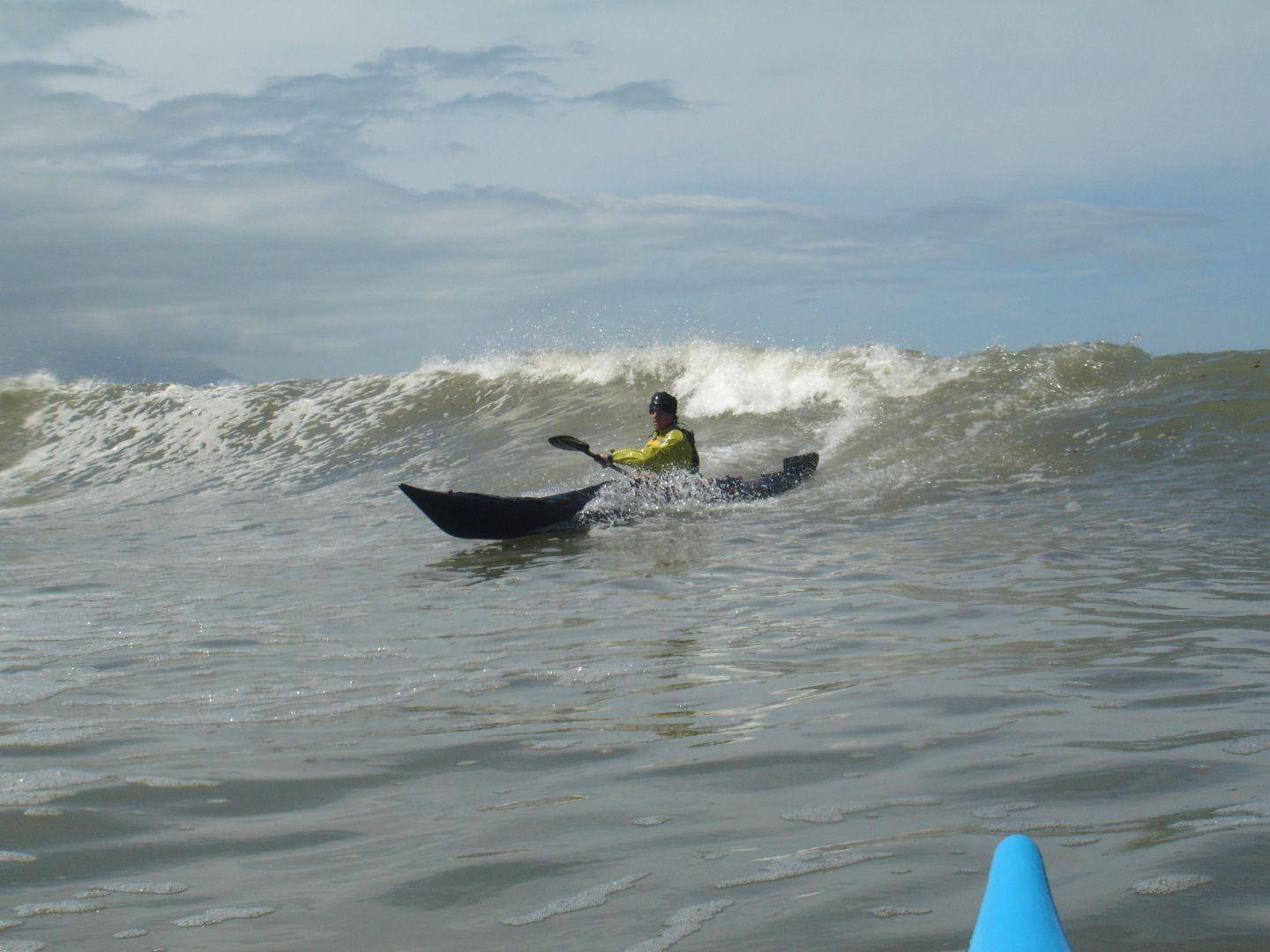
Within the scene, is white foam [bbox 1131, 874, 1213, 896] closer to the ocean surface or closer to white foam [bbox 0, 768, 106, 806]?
the ocean surface

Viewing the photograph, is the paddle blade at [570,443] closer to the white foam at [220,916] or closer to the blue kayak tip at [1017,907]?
the white foam at [220,916]

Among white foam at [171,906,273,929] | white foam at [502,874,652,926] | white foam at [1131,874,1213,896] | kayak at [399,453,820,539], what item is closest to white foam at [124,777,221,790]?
white foam at [171,906,273,929]

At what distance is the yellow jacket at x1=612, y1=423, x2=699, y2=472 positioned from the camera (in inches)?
427

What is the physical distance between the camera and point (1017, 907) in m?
1.19

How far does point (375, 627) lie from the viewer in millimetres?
6176

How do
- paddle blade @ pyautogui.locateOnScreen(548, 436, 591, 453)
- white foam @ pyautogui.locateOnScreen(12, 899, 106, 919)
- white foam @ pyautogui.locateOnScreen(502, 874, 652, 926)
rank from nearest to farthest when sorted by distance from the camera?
white foam @ pyautogui.locateOnScreen(502, 874, 652, 926) < white foam @ pyautogui.locateOnScreen(12, 899, 106, 919) < paddle blade @ pyautogui.locateOnScreen(548, 436, 591, 453)

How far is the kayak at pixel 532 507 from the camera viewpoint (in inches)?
392

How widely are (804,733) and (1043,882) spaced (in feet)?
8.24

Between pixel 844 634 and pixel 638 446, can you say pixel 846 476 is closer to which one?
pixel 638 446

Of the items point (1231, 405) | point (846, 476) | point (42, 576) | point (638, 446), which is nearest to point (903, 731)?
point (42, 576)

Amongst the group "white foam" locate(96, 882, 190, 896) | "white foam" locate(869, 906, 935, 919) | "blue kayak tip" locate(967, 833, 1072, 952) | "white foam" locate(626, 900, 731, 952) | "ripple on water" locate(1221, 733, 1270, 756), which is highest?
"blue kayak tip" locate(967, 833, 1072, 952)

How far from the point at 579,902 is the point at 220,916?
0.71 metres

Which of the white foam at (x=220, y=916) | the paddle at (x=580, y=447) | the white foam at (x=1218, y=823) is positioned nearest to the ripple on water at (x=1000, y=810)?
the white foam at (x=1218, y=823)

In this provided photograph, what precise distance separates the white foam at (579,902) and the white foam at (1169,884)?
971mm
